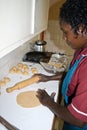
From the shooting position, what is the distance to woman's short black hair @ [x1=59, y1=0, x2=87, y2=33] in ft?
2.42

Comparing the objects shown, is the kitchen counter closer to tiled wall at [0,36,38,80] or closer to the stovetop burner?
tiled wall at [0,36,38,80]

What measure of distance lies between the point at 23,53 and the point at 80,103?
1178mm

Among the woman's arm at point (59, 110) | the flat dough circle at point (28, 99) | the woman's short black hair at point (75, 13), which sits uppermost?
the woman's short black hair at point (75, 13)

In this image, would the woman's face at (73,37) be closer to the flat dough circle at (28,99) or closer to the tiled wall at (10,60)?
the flat dough circle at (28,99)

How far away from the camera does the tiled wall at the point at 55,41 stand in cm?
229

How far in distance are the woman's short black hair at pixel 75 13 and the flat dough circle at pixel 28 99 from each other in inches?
21.1

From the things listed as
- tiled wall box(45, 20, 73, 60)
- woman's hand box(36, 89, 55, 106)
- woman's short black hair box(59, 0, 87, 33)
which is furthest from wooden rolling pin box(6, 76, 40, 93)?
tiled wall box(45, 20, 73, 60)

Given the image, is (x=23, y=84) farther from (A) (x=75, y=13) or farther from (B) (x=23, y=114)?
(A) (x=75, y=13)

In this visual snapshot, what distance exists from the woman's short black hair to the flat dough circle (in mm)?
536

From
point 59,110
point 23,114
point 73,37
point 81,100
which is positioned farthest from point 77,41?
point 23,114

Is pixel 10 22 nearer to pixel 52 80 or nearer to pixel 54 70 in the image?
pixel 52 80

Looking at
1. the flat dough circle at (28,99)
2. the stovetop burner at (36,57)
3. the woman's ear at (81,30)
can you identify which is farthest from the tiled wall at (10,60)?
the woman's ear at (81,30)

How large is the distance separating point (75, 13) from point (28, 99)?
62cm

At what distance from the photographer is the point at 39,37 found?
229cm
